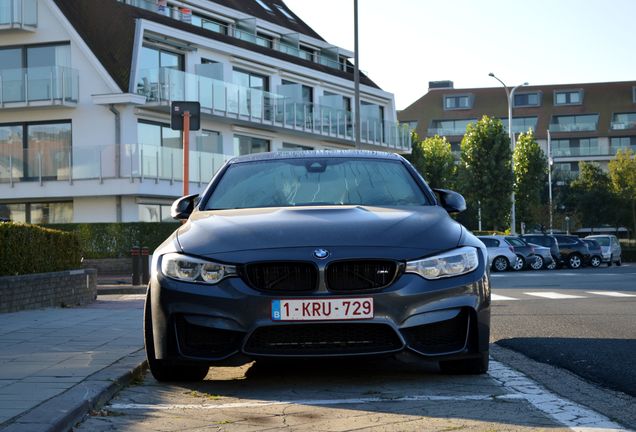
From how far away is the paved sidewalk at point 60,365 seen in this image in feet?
19.2

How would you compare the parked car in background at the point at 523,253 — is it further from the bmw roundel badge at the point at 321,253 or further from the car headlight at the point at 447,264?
the bmw roundel badge at the point at 321,253

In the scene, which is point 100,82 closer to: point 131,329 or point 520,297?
point 520,297

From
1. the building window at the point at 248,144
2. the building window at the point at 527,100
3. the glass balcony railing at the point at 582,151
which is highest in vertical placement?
the building window at the point at 527,100

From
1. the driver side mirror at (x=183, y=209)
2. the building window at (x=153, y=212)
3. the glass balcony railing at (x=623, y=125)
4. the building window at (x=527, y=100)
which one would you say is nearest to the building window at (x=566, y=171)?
the glass balcony railing at (x=623, y=125)

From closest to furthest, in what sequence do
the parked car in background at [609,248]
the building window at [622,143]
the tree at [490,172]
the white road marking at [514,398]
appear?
the white road marking at [514,398] < the parked car in background at [609,248] < the tree at [490,172] < the building window at [622,143]

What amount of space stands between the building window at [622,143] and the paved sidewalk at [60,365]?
98.8 m

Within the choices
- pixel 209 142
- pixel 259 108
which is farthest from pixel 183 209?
pixel 259 108

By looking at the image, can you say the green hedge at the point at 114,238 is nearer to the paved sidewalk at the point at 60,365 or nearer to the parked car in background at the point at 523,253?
the parked car in background at the point at 523,253

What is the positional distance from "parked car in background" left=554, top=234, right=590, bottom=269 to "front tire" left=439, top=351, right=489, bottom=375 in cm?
4306

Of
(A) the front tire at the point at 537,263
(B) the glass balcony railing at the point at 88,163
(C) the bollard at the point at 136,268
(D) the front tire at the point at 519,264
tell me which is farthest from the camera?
(A) the front tire at the point at 537,263

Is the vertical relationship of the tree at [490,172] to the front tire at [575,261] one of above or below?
above

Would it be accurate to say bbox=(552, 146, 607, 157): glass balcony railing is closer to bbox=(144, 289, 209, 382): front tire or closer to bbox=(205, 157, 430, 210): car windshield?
bbox=(205, 157, 430, 210): car windshield

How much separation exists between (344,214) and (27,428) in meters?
2.78

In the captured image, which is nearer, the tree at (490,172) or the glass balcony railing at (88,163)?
the glass balcony railing at (88,163)
